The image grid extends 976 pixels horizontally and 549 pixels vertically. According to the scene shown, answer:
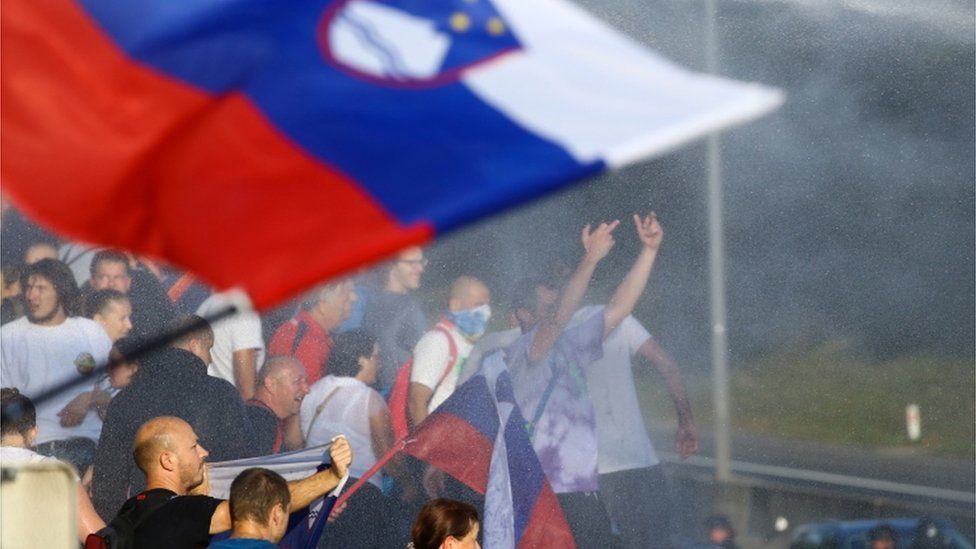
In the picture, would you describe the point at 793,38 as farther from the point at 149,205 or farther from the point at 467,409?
the point at 149,205

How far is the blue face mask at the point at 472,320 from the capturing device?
7.03 meters

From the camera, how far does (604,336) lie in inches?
278

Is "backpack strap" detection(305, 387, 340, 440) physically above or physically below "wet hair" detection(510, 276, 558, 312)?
below

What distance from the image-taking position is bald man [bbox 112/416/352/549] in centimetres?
407

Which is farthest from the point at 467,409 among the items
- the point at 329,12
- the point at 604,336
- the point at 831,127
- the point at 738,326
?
the point at 329,12

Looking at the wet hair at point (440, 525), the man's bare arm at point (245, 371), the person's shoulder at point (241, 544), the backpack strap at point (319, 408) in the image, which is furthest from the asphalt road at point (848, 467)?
the person's shoulder at point (241, 544)

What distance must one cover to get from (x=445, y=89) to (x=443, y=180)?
0.22 metres

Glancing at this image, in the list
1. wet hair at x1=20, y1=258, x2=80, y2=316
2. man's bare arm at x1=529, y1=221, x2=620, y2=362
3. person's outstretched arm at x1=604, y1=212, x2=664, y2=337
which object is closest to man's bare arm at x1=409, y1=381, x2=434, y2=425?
man's bare arm at x1=529, y1=221, x2=620, y2=362

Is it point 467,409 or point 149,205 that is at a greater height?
point 467,409

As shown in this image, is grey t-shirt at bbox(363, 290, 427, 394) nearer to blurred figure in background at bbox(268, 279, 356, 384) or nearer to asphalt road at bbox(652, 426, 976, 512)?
blurred figure in background at bbox(268, 279, 356, 384)

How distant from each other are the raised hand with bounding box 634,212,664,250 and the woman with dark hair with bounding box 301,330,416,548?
4.25 feet

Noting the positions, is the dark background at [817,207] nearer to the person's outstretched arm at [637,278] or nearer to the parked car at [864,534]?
the person's outstretched arm at [637,278]

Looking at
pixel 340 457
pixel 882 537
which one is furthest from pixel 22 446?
pixel 882 537

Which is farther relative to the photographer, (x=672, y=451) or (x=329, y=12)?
(x=672, y=451)
